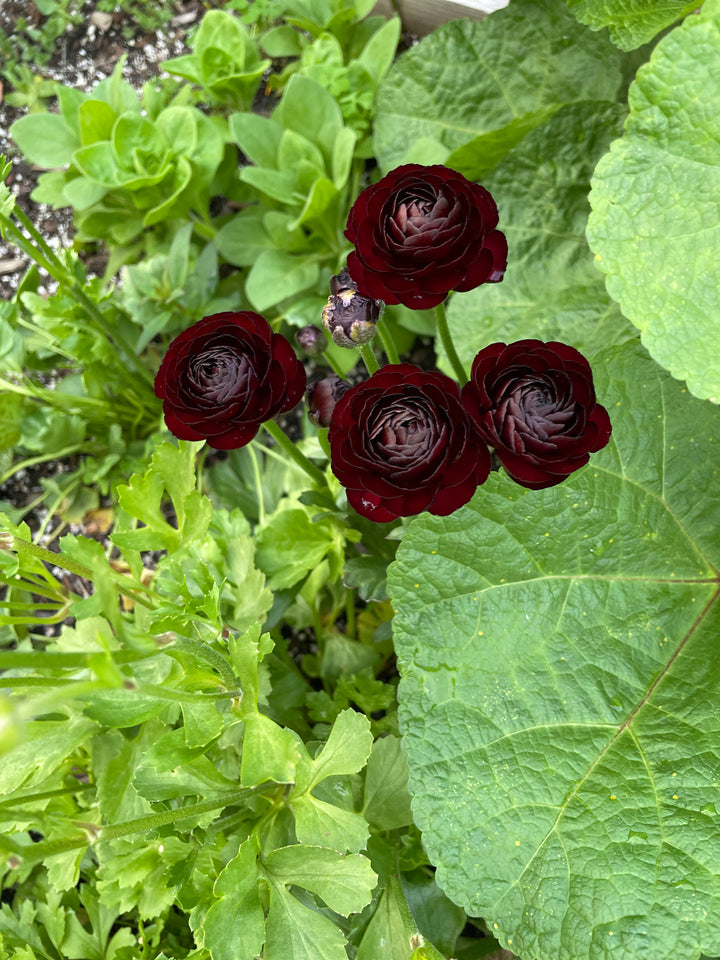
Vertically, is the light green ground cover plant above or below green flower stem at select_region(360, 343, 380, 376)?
below

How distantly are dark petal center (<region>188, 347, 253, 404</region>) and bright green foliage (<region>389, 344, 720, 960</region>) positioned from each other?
470 millimetres

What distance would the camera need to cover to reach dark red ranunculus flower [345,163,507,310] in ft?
3.16

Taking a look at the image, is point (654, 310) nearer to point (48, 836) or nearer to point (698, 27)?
point (698, 27)

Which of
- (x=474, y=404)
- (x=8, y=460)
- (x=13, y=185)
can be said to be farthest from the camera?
(x=13, y=185)

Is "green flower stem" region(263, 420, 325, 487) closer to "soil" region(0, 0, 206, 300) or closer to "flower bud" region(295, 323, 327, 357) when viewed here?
"flower bud" region(295, 323, 327, 357)

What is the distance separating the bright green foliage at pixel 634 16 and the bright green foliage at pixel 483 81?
9.2 inches

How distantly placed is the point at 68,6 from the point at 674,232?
6.86 ft

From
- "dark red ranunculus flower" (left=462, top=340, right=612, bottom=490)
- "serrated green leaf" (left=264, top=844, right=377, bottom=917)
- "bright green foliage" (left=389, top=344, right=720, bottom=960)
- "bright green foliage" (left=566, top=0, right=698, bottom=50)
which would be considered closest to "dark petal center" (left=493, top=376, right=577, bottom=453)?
"dark red ranunculus flower" (left=462, top=340, right=612, bottom=490)

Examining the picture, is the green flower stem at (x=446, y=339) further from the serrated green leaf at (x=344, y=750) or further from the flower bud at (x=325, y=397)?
the serrated green leaf at (x=344, y=750)

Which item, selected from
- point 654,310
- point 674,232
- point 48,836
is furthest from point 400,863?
point 674,232

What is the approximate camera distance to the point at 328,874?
3.62 feet

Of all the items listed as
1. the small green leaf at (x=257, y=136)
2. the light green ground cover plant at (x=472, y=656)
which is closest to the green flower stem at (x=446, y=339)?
the light green ground cover plant at (x=472, y=656)

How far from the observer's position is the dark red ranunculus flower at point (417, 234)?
3.16 ft

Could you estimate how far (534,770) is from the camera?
1.26 metres
